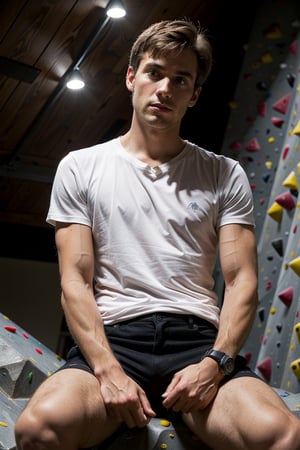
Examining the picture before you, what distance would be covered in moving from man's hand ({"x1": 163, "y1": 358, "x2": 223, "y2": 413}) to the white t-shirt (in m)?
0.17

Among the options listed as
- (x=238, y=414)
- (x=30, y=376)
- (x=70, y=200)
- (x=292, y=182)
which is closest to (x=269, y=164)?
(x=292, y=182)

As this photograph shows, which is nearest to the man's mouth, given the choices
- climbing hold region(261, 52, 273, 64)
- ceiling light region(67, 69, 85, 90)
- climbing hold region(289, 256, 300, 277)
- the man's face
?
the man's face

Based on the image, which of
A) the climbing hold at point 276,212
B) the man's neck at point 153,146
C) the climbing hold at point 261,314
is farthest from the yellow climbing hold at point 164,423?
the climbing hold at point 261,314

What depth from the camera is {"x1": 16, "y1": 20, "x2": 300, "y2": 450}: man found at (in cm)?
153

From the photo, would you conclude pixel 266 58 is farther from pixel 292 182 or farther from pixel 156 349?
pixel 156 349

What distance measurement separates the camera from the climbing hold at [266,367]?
3.28m

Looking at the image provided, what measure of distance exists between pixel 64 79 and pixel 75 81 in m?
0.17

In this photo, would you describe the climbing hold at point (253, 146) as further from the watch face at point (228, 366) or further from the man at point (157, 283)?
the watch face at point (228, 366)

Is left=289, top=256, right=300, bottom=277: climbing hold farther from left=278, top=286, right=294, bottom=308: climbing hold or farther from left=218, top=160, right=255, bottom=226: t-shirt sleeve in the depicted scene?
left=218, top=160, right=255, bottom=226: t-shirt sleeve

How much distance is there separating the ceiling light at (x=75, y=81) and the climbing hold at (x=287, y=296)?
224 centimetres

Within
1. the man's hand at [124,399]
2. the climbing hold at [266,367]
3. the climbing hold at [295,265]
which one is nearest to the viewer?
the man's hand at [124,399]

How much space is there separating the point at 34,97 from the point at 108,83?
1.75 ft

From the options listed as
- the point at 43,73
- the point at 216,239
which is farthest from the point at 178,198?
the point at 43,73

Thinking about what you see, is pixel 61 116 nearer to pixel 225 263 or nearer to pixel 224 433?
pixel 225 263
